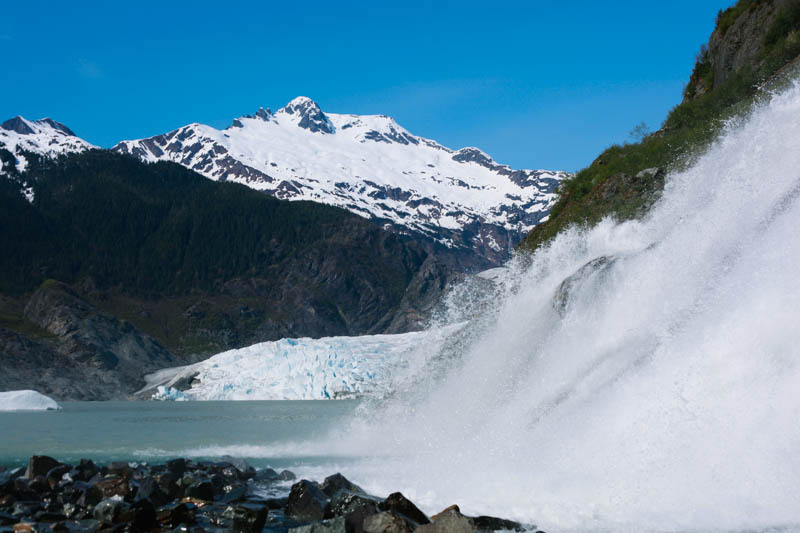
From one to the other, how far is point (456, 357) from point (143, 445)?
54.4 feet

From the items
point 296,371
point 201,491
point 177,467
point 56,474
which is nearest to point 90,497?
point 201,491

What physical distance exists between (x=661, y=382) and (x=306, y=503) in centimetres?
782

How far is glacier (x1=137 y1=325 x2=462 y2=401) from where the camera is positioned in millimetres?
94125

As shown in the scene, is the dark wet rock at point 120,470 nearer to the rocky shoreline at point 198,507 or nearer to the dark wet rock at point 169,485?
the rocky shoreline at point 198,507

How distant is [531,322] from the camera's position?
23.2 meters

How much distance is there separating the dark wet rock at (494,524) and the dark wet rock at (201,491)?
→ 6634mm

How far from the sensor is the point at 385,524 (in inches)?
458

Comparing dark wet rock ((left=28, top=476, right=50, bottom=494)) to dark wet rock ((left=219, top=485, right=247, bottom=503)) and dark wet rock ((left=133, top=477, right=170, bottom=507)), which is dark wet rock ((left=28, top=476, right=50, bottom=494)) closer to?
dark wet rock ((left=133, top=477, right=170, bottom=507))

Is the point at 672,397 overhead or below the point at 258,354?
below

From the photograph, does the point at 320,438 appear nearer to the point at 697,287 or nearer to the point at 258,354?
the point at 697,287

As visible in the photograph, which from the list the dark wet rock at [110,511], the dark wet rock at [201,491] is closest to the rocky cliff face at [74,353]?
the dark wet rock at [201,491]

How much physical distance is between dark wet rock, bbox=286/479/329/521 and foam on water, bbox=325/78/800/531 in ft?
7.89

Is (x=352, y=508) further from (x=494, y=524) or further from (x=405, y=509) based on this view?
(x=494, y=524)

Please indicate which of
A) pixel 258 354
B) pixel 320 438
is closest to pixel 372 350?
pixel 258 354
